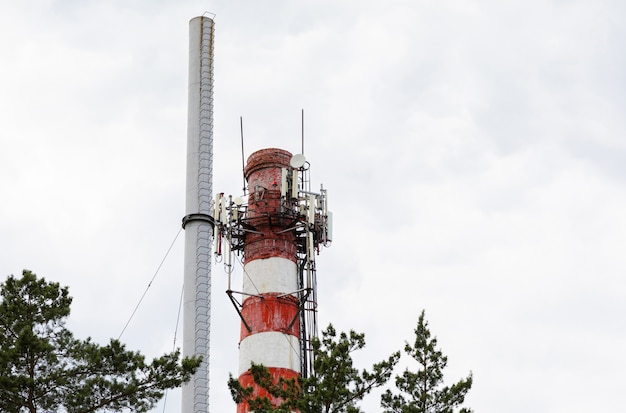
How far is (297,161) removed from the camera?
47.4 m

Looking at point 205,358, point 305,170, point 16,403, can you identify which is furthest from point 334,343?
point 305,170

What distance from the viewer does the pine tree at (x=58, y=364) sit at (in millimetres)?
31922

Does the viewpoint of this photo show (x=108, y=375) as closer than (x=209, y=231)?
Yes

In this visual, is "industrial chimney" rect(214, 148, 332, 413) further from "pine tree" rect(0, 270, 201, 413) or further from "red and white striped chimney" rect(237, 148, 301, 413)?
"pine tree" rect(0, 270, 201, 413)

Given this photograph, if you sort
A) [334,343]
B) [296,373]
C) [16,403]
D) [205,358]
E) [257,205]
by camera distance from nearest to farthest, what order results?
[16,403] < [334,343] < [205,358] < [296,373] < [257,205]

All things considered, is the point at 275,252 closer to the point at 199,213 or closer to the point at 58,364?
the point at 199,213

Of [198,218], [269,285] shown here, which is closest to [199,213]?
[198,218]

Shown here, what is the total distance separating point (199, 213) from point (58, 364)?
38.4 feet

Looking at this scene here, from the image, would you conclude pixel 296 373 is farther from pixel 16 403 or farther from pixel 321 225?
pixel 16 403

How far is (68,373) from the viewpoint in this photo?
32.8 m

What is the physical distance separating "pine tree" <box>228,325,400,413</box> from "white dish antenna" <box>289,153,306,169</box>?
477 inches

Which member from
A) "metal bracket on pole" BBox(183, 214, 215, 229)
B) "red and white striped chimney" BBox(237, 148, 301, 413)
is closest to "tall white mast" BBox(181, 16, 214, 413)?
"metal bracket on pole" BBox(183, 214, 215, 229)

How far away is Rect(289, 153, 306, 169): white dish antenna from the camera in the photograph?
4725cm

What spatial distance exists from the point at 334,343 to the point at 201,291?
7853 millimetres
